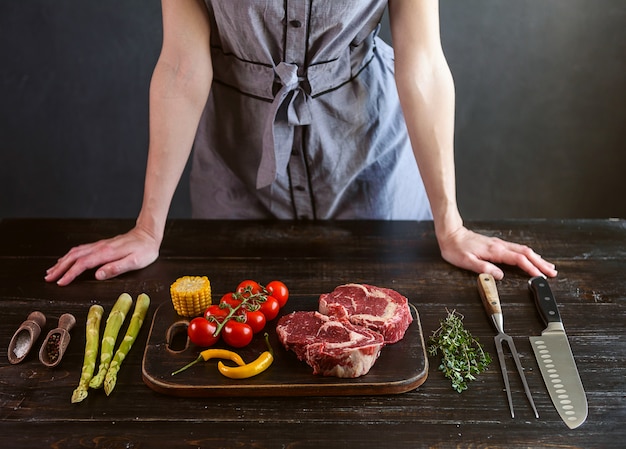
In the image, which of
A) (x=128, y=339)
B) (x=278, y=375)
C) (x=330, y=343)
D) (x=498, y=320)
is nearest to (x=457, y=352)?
(x=498, y=320)

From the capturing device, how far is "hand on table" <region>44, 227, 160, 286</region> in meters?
1.92

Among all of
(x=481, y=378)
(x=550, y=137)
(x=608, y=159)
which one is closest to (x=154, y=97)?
(x=481, y=378)

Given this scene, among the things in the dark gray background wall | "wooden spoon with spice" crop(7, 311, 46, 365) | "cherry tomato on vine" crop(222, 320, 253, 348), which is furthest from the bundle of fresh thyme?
the dark gray background wall

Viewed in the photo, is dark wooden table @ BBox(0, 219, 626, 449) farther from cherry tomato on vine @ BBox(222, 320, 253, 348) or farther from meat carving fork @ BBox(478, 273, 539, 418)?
cherry tomato on vine @ BBox(222, 320, 253, 348)

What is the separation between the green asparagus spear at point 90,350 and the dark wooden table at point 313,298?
25 mm

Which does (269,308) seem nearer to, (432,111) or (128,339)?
(128,339)

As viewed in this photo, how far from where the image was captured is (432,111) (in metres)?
2.02

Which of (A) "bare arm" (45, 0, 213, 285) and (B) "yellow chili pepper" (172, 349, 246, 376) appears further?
(A) "bare arm" (45, 0, 213, 285)

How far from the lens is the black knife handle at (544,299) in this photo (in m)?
1.68

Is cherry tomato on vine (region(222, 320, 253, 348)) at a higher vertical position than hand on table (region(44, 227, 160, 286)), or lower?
higher

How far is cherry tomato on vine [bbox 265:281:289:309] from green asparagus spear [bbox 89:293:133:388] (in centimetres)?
35

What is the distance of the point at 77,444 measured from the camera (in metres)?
1.36

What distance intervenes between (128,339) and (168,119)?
27.7 inches

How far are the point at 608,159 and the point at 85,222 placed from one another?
8.06 feet
